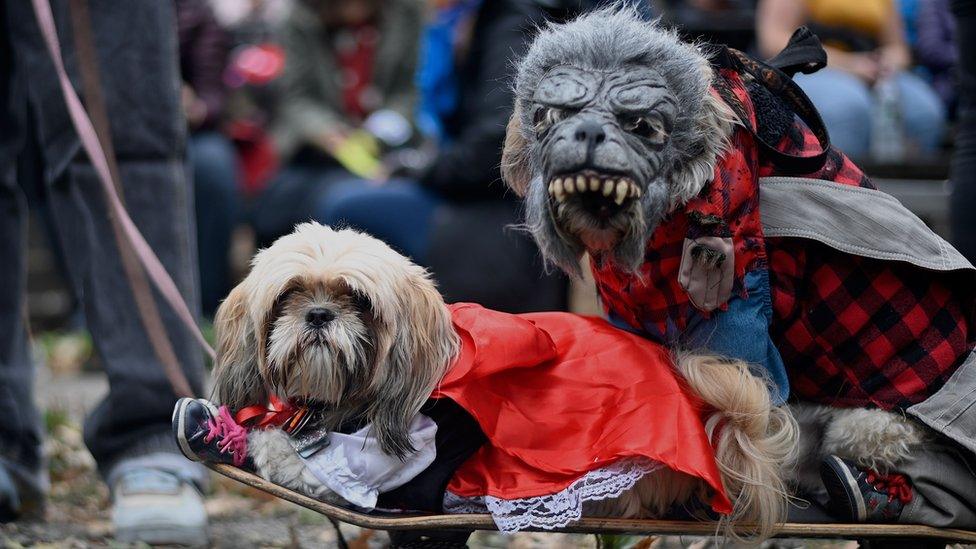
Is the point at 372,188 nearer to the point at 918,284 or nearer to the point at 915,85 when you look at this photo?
the point at 915,85

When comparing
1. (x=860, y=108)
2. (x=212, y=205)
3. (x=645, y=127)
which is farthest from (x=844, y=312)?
(x=212, y=205)

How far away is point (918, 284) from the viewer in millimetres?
2232

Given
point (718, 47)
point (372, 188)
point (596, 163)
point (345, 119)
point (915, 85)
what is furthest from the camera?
point (345, 119)

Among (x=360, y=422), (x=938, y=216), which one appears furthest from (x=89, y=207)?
(x=938, y=216)

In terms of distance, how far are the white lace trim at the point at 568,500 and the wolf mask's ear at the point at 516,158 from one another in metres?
0.56

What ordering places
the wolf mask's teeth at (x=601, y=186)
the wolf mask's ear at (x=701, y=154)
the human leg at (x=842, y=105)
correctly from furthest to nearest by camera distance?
1. the human leg at (x=842, y=105)
2. the wolf mask's ear at (x=701, y=154)
3. the wolf mask's teeth at (x=601, y=186)

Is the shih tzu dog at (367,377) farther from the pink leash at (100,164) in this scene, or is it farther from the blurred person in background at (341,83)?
the blurred person in background at (341,83)

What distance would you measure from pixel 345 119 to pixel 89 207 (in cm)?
286

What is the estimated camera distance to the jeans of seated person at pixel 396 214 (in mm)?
4586

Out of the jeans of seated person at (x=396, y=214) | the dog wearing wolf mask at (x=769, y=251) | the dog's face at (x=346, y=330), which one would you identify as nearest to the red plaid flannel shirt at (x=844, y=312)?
the dog wearing wolf mask at (x=769, y=251)

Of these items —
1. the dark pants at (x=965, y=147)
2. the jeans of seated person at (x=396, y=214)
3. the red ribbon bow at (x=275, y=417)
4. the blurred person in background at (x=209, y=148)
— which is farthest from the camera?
the blurred person in background at (x=209, y=148)

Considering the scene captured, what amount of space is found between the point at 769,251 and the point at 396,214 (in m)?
2.60

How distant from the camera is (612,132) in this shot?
1.94 m

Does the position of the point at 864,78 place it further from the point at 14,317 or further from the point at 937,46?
the point at 14,317
